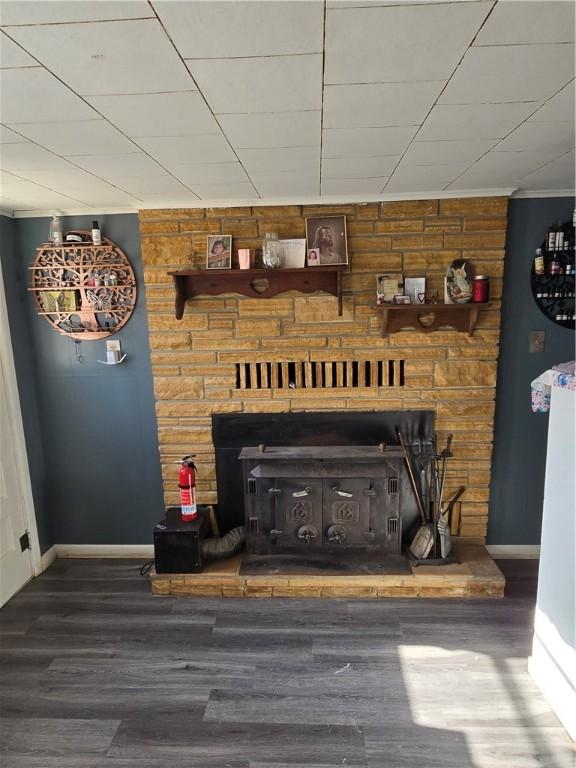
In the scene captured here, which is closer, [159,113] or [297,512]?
[159,113]

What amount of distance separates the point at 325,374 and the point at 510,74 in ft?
6.00

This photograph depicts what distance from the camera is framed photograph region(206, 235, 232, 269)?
8.97ft

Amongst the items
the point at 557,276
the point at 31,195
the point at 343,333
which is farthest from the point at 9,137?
the point at 557,276

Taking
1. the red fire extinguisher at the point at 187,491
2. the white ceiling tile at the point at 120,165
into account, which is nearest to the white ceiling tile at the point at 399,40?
the white ceiling tile at the point at 120,165

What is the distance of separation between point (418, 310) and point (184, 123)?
1674 millimetres

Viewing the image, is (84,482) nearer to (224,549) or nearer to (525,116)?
(224,549)

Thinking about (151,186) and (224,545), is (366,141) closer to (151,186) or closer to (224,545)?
(151,186)

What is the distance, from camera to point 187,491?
2773mm

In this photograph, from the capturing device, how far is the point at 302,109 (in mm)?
1415

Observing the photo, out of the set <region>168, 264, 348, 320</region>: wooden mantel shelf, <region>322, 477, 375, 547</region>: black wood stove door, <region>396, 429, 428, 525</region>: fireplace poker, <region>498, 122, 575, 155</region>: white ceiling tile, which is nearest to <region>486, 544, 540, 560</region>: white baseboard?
<region>396, 429, 428, 525</region>: fireplace poker

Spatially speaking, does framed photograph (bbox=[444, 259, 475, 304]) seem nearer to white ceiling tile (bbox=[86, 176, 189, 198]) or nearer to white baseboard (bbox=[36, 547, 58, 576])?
white ceiling tile (bbox=[86, 176, 189, 198])

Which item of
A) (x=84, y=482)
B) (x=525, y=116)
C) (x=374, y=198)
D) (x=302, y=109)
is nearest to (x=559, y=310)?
(x=374, y=198)

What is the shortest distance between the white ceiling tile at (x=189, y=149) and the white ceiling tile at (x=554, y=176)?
1.46 m

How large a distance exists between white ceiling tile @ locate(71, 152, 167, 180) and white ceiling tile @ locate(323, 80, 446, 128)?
805 mm
